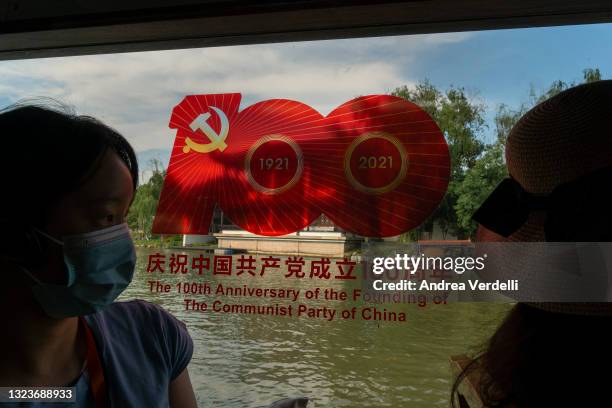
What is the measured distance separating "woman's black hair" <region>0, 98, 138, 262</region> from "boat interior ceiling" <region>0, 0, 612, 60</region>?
34.4 inches

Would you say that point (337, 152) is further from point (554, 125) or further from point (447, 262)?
point (554, 125)

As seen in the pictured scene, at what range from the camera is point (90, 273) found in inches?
30.6

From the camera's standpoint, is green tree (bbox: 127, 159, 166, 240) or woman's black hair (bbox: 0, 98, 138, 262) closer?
woman's black hair (bbox: 0, 98, 138, 262)

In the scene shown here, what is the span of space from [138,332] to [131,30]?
1.20 meters

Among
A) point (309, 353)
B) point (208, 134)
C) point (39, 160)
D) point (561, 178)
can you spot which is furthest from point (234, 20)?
point (309, 353)

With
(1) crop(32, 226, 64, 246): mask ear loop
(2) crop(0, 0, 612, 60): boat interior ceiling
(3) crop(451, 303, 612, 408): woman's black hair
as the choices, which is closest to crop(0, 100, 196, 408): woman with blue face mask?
(1) crop(32, 226, 64, 246): mask ear loop

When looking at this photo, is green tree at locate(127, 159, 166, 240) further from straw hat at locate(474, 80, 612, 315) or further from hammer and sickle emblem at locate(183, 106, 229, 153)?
straw hat at locate(474, 80, 612, 315)

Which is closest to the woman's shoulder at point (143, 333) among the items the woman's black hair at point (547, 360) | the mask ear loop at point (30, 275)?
the mask ear loop at point (30, 275)

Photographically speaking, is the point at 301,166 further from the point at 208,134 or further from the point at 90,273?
the point at 90,273

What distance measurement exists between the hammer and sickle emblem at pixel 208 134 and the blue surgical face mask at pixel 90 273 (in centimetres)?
110

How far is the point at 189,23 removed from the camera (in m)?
1.50

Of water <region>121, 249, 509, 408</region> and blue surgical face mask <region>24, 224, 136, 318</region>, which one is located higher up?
blue surgical face mask <region>24, 224, 136, 318</region>

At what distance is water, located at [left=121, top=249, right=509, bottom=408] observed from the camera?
177 cm

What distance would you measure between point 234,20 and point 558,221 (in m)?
1.33
